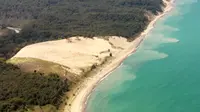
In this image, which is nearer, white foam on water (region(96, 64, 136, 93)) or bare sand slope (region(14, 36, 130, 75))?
white foam on water (region(96, 64, 136, 93))

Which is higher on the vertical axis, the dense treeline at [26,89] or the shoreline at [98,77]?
the dense treeline at [26,89]

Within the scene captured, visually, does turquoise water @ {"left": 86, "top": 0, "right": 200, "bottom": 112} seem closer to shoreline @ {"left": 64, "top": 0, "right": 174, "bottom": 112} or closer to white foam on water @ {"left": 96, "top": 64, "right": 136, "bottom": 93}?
white foam on water @ {"left": 96, "top": 64, "right": 136, "bottom": 93}

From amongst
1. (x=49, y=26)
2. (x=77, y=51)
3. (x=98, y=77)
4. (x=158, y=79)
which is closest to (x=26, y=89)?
(x=98, y=77)

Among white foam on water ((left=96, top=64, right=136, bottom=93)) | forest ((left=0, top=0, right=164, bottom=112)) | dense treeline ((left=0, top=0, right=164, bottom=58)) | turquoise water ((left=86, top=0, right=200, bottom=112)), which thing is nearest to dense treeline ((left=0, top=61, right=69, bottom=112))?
forest ((left=0, top=0, right=164, bottom=112))

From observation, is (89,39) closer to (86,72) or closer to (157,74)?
(86,72)

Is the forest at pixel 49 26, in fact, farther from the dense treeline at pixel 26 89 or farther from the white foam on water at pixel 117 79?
the white foam on water at pixel 117 79

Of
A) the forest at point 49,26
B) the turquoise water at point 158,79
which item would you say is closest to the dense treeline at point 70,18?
the forest at point 49,26
